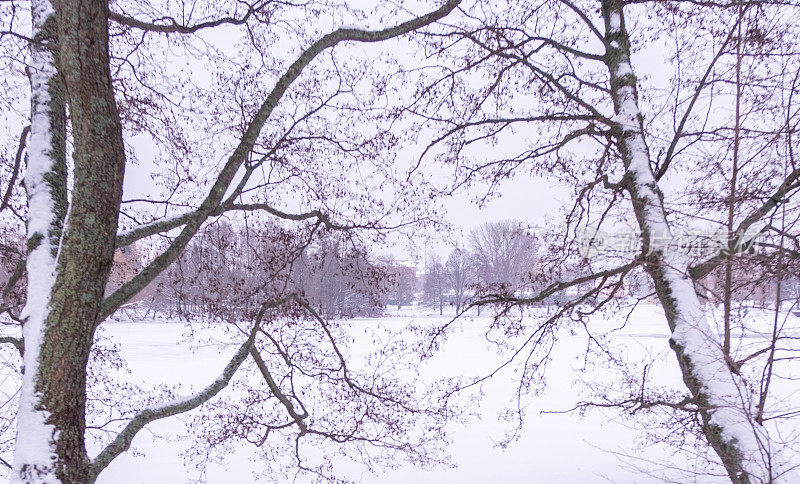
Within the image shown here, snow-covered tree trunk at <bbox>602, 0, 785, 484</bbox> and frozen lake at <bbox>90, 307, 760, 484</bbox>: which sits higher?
snow-covered tree trunk at <bbox>602, 0, 785, 484</bbox>

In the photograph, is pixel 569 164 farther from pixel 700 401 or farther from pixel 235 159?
pixel 235 159

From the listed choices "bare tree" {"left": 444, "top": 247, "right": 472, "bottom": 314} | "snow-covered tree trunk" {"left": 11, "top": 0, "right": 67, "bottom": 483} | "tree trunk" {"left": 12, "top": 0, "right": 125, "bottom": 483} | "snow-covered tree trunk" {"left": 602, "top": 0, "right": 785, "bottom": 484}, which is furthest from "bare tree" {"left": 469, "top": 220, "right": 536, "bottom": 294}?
"snow-covered tree trunk" {"left": 11, "top": 0, "right": 67, "bottom": 483}

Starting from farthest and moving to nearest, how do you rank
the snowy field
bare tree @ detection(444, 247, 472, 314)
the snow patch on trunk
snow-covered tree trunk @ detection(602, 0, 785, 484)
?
the snowy field < bare tree @ detection(444, 247, 472, 314) < snow-covered tree trunk @ detection(602, 0, 785, 484) < the snow patch on trunk

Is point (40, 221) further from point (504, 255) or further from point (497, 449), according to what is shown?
point (497, 449)

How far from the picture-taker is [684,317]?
12.1 ft

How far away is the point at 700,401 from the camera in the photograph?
3402mm

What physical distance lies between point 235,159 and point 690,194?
423cm

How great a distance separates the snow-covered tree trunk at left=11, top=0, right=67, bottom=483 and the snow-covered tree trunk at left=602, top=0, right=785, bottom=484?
379 cm

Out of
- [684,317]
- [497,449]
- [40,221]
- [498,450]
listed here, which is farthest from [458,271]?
[40,221]

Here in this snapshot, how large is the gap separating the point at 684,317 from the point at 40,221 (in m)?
4.84

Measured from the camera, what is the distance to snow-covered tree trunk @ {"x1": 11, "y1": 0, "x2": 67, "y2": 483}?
2543mm

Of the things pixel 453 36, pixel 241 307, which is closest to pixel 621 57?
pixel 453 36

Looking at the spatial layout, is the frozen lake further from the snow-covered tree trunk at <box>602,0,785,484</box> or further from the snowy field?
the snow-covered tree trunk at <box>602,0,785,484</box>

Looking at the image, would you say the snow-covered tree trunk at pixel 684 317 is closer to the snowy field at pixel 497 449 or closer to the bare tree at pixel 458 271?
the bare tree at pixel 458 271
